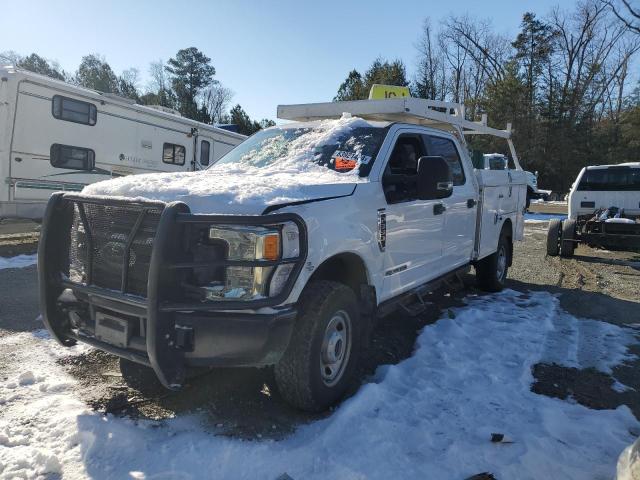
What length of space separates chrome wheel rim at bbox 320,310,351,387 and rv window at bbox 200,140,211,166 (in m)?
10.9

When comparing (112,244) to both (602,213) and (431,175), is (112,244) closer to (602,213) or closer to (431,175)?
(431,175)

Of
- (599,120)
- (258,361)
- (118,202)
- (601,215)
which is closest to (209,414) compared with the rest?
(258,361)

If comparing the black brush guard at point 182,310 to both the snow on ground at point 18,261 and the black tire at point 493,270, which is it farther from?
the snow on ground at point 18,261

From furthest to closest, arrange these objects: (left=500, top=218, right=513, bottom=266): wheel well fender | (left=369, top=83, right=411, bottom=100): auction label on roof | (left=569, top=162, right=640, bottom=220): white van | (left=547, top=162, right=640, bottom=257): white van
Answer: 1. (left=569, top=162, right=640, bottom=220): white van
2. (left=547, top=162, right=640, bottom=257): white van
3. (left=500, top=218, right=513, bottom=266): wheel well fender
4. (left=369, top=83, right=411, bottom=100): auction label on roof

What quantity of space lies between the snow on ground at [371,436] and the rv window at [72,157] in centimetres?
673

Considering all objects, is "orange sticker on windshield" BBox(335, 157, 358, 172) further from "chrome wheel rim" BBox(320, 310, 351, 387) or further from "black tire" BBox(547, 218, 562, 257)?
"black tire" BBox(547, 218, 562, 257)

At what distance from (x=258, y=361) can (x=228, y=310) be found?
0.34 meters

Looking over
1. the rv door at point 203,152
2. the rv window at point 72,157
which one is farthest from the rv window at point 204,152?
the rv window at point 72,157

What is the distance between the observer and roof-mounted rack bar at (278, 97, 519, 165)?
4.77 meters

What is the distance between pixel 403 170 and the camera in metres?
4.50

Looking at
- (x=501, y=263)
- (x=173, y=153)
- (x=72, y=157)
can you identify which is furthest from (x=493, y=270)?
(x=173, y=153)

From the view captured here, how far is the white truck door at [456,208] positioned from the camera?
16.8ft

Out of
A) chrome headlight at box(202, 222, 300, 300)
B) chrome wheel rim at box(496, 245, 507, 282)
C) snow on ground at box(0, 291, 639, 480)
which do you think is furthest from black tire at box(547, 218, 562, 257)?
chrome headlight at box(202, 222, 300, 300)

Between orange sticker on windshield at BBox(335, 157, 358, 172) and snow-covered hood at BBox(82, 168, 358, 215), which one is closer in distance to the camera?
snow-covered hood at BBox(82, 168, 358, 215)
